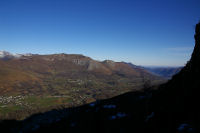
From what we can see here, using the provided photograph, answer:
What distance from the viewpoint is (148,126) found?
2469cm

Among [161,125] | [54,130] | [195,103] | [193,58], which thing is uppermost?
[193,58]

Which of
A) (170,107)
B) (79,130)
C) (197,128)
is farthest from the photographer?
(79,130)

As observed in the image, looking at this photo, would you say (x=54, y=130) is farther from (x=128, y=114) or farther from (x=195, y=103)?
(x=195, y=103)

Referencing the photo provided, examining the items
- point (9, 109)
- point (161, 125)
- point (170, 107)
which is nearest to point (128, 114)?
point (170, 107)

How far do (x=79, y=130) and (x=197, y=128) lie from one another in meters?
24.8

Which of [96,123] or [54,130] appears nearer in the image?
[96,123]

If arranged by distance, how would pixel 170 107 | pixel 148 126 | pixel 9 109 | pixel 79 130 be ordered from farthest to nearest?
pixel 9 109, pixel 79 130, pixel 170 107, pixel 148 126

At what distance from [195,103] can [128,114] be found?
15.5 m

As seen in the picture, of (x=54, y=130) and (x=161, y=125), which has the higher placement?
(x=161, y=125)

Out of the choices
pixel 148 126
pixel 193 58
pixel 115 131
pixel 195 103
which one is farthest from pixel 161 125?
pixel 193 58

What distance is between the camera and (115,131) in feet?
96.1

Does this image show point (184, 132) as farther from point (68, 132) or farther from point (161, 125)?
point (68, 132)

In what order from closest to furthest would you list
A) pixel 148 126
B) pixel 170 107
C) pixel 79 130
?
pixel 148 126
pixel 170 107
pixel 79 130

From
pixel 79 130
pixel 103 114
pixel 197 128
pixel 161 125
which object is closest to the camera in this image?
pixel 197 128
